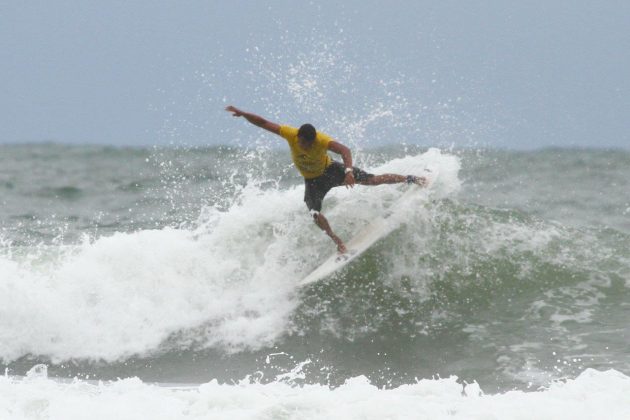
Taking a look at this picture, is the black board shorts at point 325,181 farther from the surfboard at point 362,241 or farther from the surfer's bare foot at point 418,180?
the surfboard at point 362,241

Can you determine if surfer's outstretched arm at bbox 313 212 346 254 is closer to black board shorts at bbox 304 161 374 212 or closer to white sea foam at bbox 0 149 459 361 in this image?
black board shorts at bbox 304 161 374 212

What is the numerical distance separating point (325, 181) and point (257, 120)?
100cm

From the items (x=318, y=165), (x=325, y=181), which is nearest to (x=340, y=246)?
(x=325, y=181)

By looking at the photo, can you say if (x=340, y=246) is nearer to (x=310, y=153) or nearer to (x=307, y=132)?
(x=310, y=153)

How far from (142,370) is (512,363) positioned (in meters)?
3.29

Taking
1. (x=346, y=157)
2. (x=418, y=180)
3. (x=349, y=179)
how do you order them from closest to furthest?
(x=349, y=179)
(x=346, y=157)
(x=418, y=180)

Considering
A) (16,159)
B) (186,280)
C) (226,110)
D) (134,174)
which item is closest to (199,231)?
(186,280)

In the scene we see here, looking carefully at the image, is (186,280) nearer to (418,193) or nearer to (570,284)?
(418,193)

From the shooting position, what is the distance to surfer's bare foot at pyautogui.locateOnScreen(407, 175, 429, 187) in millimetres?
8891

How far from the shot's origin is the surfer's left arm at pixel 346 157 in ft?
25.8

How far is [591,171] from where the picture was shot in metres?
21.5

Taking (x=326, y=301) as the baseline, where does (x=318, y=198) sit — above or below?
above

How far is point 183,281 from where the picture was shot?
9062mm

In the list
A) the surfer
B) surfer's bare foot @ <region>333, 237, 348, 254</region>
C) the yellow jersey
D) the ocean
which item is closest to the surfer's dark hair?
the surfer
